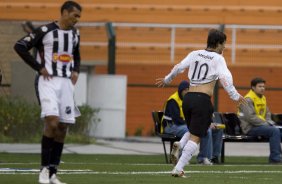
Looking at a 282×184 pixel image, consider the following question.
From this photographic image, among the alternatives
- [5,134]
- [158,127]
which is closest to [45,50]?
[158,127]

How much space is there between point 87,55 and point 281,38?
16.0ft

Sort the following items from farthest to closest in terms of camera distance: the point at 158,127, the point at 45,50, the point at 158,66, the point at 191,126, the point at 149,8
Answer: the point at 149,8 → the point at 158,66 → the point at 158,127 → the point at 191,126 → the point at 45,50

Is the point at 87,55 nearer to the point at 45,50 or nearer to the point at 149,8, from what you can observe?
the point at 149,8

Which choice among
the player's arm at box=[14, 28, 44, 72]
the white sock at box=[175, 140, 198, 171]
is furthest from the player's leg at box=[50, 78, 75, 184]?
the white sock at box=[175, 140, 198, 171]

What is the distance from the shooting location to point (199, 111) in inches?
499

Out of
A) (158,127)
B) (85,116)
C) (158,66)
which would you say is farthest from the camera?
(158,66)

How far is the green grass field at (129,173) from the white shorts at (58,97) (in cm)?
95

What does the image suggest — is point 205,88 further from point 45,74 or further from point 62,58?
point 45,74

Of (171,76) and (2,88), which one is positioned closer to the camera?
(171,76)

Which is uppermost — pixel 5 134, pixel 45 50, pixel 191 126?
pixel 45 50

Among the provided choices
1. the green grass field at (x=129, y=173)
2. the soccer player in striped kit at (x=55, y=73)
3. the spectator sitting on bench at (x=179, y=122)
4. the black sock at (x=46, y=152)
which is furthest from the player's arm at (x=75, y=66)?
the spectator sitting on bench at (x=179, y=122)

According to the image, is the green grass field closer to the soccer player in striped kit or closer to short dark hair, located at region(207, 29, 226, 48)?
the soccer player in striped kit

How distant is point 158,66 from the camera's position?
88.7 feet

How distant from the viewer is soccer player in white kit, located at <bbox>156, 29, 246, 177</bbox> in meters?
12.7
